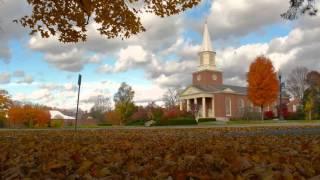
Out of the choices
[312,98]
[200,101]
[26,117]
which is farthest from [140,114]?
[200,101]

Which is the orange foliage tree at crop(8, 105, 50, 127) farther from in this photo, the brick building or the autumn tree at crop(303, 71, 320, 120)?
the autumn tree at crop(303, 71, 320, 120)

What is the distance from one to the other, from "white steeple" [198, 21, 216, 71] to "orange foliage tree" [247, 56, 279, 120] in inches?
1451

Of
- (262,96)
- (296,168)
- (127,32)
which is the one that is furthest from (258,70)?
(296,168)

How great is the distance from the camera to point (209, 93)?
104 meters

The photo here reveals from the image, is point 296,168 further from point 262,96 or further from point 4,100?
point 4,100

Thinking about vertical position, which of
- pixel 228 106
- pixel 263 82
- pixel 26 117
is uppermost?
pixel 263 82

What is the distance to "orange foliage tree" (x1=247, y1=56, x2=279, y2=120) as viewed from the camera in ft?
216

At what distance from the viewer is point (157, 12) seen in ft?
41.4

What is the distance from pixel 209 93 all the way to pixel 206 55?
367 inches

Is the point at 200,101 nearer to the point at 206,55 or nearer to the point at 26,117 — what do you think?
the point at 206,55

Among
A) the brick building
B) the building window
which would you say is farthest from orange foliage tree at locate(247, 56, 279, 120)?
the building window

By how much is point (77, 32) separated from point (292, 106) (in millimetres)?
130302

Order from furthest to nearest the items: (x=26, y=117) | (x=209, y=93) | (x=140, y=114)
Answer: (x=209, y=93)
(x=140, y=114)
(x=26, y=117)

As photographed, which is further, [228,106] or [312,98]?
[228,106]
